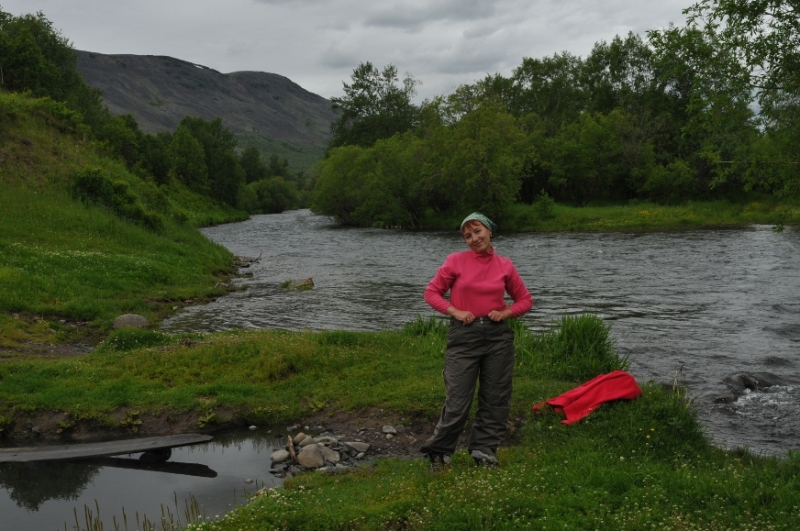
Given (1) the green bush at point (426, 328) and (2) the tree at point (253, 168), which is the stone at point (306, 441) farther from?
(2) the tree at point (253, 168)

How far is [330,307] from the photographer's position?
2423 centimetres

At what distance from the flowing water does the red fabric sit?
2.06m

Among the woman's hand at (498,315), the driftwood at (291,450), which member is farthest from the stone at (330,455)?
the woman's hand at (498,315)

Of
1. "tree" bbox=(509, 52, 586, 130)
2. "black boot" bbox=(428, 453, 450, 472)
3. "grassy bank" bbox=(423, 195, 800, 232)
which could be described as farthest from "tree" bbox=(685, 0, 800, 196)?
"tree" bbox=(509, 52, 586, 130)

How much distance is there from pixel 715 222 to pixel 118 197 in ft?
160

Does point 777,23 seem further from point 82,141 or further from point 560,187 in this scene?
point 560,187

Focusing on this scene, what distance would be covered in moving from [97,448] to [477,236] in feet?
22.0

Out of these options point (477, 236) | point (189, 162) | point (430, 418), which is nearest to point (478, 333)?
point (477, 236)

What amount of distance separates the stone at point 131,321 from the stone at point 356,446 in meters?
10.6

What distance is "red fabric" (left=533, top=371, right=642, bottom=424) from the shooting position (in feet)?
31.8

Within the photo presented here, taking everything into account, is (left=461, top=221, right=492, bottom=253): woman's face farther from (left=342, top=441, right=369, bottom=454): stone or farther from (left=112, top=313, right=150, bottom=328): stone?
(left=112, top=313, right=150, bottom=328): stone

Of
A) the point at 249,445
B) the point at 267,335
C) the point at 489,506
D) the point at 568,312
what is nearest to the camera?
the point at 489,506

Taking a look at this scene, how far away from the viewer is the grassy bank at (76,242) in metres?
19.2

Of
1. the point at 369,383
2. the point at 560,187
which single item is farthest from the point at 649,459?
the point at 560,187
